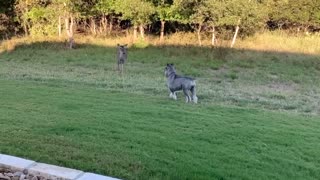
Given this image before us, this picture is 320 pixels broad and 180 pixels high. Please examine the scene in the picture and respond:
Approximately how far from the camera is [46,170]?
512cm

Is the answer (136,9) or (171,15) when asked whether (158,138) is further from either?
(171,15)

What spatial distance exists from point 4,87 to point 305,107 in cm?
790

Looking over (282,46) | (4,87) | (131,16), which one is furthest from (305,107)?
(131,16)

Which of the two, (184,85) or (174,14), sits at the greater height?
(174,14)

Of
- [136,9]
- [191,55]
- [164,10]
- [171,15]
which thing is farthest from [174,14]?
[191,55]

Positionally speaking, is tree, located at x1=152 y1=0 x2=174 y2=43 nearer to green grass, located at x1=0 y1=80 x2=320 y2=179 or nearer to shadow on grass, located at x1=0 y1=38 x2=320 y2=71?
shadow on grass, located at x1=0 y1=38 x2=320 y2=71

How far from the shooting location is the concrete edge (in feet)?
16.4

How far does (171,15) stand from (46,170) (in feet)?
64.3

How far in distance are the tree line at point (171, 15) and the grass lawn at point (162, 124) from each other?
14.5 feet

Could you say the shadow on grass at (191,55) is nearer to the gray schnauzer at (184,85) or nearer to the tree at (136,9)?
the tree at (136,9)

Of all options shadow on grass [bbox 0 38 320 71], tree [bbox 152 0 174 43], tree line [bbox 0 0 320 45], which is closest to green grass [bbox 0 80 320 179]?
shadow on grass [bbox 0 38 320 71]

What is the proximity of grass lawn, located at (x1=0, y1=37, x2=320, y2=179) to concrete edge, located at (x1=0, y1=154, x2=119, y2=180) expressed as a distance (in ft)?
1.21

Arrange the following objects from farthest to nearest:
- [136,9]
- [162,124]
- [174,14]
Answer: [174,14], [136,9], [162,124]

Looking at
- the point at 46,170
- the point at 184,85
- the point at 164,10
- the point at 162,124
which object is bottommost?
the point at 162,124
